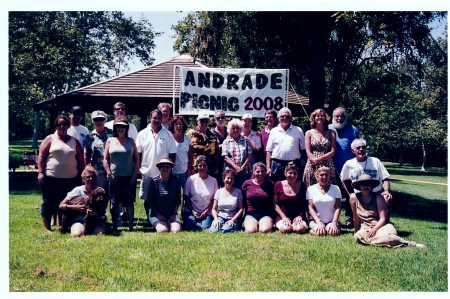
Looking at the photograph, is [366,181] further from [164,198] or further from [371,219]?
[164,198]

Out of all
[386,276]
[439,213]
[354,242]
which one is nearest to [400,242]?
[354,242]

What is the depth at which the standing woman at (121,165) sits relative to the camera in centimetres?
688

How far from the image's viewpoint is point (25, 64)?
13.4 m

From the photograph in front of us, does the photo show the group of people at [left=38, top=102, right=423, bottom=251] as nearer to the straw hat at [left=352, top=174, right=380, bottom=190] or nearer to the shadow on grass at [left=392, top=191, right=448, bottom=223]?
the straw hat at [left=352, top=174, right=380, bottom=190]

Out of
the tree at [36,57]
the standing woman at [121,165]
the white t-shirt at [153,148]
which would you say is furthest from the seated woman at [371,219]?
the tree at [36,57]

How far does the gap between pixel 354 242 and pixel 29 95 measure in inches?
433

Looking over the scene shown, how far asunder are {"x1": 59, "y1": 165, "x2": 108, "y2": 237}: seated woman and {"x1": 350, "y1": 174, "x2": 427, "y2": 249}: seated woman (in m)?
3.58

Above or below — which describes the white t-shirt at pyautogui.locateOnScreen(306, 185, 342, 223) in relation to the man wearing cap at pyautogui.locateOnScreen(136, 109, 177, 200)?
below

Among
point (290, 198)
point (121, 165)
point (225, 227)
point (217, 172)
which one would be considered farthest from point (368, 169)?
point (121, 165)

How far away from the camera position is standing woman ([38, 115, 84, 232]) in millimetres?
6820

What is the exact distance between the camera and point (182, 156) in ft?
24.4

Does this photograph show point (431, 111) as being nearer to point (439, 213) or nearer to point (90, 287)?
point (439, 213)

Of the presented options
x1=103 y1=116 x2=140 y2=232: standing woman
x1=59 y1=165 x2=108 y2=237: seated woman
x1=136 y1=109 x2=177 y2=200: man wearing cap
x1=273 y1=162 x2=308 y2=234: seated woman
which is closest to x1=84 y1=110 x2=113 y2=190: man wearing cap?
x1=103 y1=116 x2=140 y2=232: standing woman

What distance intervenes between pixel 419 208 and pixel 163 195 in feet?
24.5
